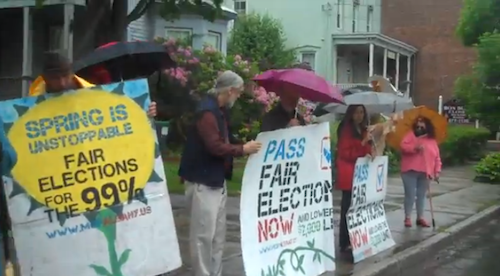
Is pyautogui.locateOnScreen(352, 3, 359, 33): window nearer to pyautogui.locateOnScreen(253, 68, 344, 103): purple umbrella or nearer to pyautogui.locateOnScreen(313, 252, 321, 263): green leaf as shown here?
pyautogui.locateOnScreen(253, 68, 344, 103): purple umbrella

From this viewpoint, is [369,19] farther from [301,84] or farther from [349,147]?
[301,84]

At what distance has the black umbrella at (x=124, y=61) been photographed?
6207 millimetres

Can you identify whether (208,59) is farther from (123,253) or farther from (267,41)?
(267,41)

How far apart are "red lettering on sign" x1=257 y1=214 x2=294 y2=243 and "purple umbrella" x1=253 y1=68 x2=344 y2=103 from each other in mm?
1194

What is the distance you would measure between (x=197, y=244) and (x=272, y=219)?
0.84m

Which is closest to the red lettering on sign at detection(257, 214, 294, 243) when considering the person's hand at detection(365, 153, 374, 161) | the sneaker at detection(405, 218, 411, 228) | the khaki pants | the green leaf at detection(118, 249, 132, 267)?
the khaki pants

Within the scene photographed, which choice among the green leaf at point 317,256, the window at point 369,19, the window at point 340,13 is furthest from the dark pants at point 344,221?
the window at point 369,19

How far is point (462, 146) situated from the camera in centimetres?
2666

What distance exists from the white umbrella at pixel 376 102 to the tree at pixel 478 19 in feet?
43.5

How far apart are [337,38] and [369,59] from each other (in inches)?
79.1

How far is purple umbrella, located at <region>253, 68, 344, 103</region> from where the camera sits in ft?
23.6

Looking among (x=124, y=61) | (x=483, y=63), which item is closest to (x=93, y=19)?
(x=124, y=61)

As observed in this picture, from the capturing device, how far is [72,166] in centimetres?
553

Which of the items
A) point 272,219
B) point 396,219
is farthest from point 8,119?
point 396,219
